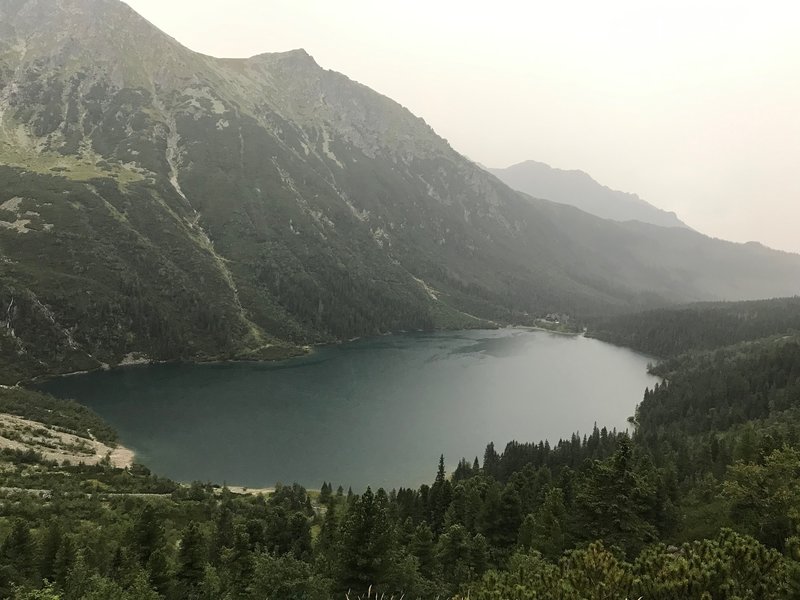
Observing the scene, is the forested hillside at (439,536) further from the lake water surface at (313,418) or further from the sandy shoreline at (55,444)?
the lake water surface at (313,418)

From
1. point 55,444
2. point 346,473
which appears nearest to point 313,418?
point 346,473

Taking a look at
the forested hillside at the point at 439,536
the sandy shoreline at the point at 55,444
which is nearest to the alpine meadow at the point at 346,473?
the forested hillside at the point at 439,536

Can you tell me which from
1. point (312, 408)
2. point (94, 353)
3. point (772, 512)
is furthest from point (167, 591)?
point (94, 353)

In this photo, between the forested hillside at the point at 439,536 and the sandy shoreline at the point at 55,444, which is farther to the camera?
the sandy shoreline at the point at 55,444

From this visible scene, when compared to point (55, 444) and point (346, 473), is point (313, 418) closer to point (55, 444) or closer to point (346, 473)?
point (346, 473)

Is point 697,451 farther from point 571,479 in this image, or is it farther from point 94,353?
point 94,353
